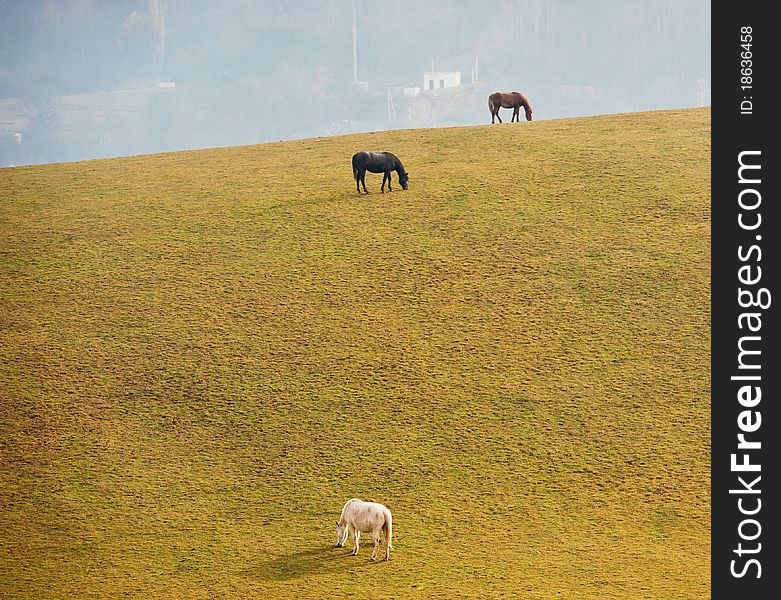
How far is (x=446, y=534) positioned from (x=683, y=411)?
22.2ft

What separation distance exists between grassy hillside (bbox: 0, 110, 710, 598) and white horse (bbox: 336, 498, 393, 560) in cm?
38

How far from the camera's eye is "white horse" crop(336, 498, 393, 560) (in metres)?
15.9

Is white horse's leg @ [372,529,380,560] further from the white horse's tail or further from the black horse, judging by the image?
the black horse

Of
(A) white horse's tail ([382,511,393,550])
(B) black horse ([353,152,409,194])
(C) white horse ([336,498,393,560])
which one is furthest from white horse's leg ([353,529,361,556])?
(B) black horse ([353,152,409,194])

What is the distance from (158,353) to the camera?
81.0 feet

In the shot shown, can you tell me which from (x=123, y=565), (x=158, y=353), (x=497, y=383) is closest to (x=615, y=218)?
(x=497, y=383)

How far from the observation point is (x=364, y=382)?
23.2m

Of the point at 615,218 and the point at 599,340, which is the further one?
the point at 615,218

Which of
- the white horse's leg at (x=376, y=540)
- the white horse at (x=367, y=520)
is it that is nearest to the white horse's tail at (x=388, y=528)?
the white horse at (x=367, y=520)

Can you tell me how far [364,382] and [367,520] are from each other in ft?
24.0

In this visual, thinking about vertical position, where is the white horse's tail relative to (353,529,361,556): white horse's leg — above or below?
above

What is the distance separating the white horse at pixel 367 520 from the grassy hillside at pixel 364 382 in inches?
15.0

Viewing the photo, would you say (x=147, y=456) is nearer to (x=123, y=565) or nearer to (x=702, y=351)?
(x=123, y=565)
